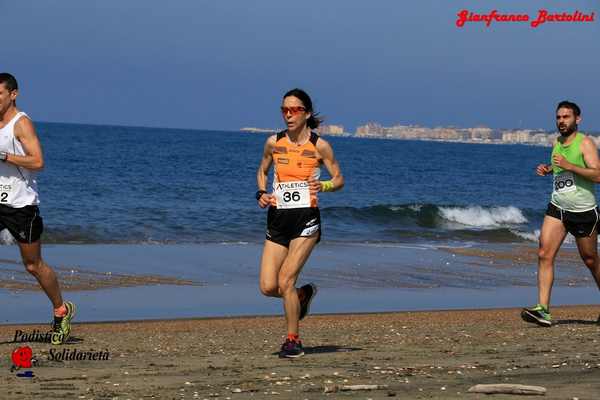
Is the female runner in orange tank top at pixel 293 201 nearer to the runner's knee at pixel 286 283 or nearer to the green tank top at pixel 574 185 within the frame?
the runner's knee at pixel 286 283

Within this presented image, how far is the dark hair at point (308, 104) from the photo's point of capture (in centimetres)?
860

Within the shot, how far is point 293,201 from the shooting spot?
28.0 feet

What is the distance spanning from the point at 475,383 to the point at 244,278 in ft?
31.7

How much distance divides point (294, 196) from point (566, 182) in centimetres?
319

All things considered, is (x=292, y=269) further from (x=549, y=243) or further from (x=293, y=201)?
(x=549, y=243)

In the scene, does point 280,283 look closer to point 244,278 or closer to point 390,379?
point 390,379

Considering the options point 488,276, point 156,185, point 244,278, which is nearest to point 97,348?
point 244,278

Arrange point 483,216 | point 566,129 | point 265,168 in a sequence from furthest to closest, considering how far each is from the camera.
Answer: point 483,216 → point 566,129 → point 265,168

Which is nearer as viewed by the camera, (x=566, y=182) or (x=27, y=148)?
(x=27, y=148)

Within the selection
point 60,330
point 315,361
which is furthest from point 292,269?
point 60,330

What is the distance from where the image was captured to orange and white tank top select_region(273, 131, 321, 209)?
A: 8539 mm

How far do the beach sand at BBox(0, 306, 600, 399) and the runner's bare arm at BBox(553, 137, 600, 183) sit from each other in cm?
141

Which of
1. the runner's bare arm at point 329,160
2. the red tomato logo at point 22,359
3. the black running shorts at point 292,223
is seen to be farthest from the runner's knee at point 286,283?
the red tomato logo at point 22,359

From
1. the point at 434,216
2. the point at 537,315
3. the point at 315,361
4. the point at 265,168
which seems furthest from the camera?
the point at 434,216
